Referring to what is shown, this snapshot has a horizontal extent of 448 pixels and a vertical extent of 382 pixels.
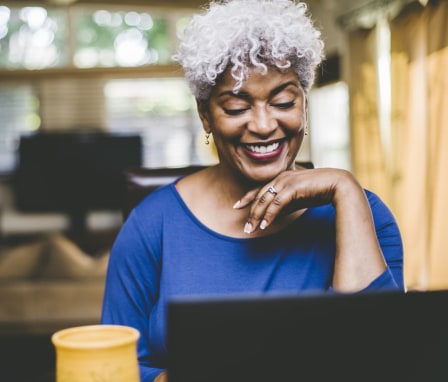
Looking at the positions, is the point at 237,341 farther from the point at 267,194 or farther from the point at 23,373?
the point at 23,373

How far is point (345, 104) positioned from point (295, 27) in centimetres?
512

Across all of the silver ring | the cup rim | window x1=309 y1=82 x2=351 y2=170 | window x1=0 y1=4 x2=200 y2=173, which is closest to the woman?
the silver ring

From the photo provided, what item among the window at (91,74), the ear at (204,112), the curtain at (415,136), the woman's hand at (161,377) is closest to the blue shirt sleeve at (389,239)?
the ear at (204,112)

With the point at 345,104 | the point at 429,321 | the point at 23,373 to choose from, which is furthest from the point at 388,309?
the point at 345,104

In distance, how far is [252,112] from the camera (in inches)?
43.3

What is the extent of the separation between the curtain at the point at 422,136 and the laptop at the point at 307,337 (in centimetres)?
330

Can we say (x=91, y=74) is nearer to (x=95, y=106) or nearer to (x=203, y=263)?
(x=95, y=106)

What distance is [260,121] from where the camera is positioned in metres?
1.10

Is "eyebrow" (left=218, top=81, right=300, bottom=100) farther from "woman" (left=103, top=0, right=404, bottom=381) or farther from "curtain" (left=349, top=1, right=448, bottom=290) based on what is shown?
"curtain" (left=349, top=1, right=448, bottom=290)

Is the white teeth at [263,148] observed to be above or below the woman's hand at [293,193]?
above

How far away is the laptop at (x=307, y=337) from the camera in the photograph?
0.55m

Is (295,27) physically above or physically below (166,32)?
below

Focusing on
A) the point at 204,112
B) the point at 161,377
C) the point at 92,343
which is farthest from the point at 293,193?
the point at 92,343

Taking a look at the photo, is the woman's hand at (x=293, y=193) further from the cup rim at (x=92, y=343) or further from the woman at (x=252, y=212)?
the cup rim at (x=92, y=343)
